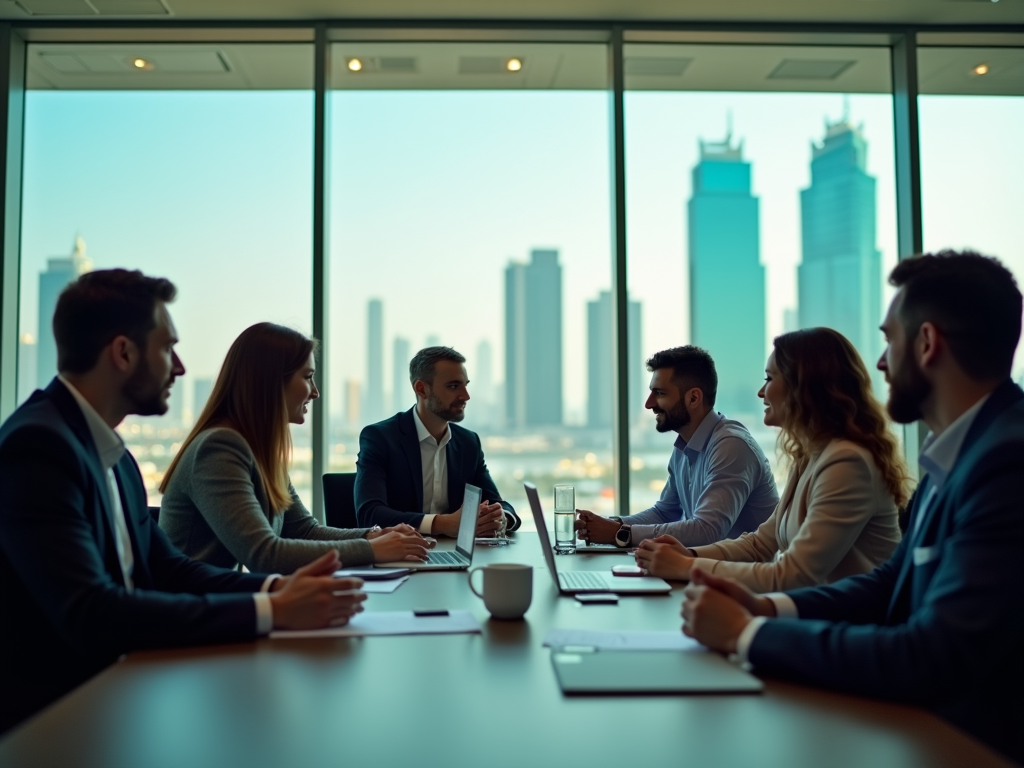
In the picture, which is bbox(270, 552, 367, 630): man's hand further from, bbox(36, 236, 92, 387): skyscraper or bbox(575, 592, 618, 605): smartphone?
bbox(36, 236, 92, 387): skyscraper

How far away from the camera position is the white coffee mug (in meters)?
1.69

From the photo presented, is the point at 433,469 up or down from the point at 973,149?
down

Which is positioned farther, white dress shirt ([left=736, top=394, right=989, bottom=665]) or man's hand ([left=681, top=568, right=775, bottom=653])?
white dress shirt ([left=736, top=394, right=989, bottom=665])

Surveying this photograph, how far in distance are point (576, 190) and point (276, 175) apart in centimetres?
167

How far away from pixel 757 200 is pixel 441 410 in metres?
2.31

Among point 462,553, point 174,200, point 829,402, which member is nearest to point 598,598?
point 462,553

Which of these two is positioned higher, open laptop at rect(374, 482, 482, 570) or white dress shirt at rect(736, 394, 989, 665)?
white dress shirt at rect(736, 394, 989, 665)

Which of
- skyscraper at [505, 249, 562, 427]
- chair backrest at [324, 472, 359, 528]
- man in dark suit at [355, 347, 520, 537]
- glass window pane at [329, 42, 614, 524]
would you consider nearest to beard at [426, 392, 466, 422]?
man in dark suit at [355, 347, 520, 537]

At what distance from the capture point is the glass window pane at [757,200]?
474 cm

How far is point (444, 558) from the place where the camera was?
2.47m

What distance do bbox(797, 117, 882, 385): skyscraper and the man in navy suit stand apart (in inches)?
129

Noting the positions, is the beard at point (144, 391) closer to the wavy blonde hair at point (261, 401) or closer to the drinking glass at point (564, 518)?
the wavy blonde hair at point (261, 401)

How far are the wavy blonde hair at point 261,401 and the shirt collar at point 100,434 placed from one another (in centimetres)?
67

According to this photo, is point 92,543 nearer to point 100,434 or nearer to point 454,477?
point 100,434
